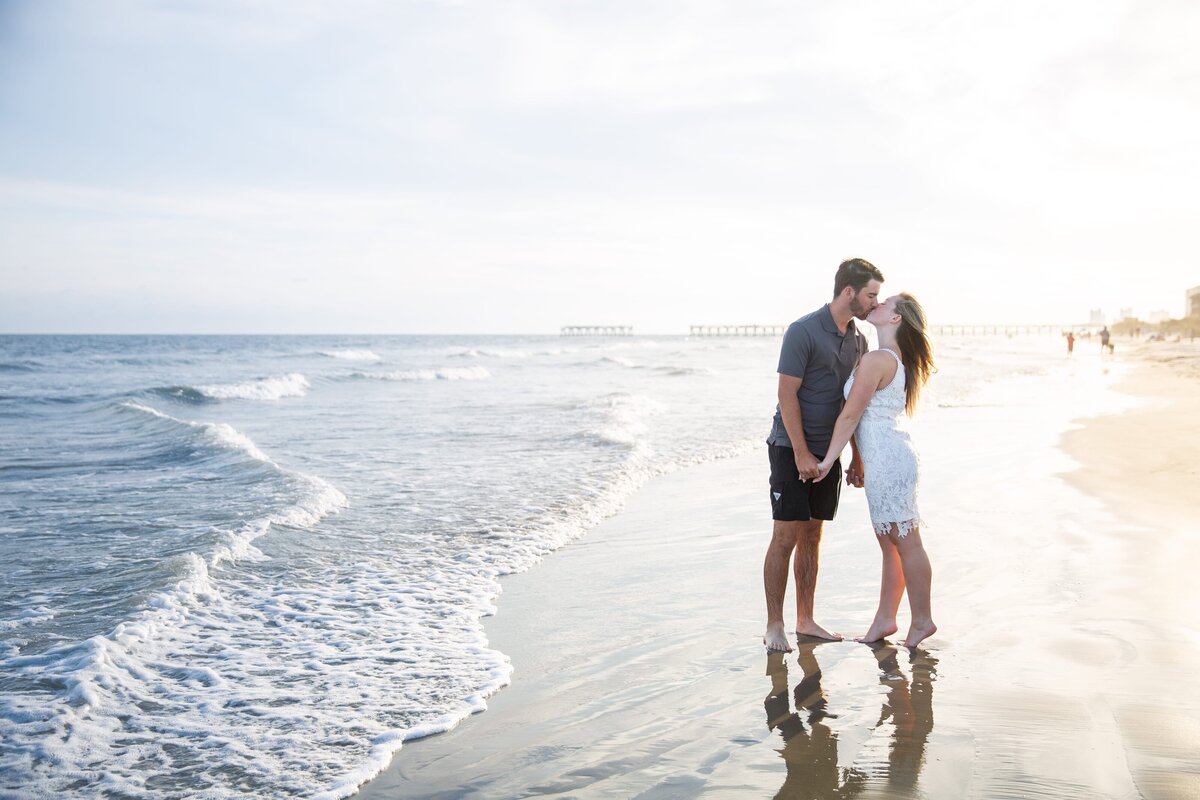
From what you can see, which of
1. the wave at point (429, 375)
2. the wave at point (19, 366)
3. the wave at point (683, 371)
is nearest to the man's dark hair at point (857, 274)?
the wave at point (683, 371)

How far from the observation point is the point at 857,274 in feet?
15.5

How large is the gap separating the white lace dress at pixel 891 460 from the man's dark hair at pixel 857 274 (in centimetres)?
41

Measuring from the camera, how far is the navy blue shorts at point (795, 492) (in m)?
4.83

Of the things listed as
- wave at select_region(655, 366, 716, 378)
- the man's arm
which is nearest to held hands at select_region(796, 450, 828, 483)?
the man's arm

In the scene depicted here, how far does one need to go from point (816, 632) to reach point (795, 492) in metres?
0.85

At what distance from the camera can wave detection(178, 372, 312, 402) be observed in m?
27.1

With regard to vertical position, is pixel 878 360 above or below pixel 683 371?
above

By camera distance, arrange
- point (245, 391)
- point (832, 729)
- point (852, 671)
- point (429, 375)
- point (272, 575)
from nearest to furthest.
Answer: point (832, 729)
point (852, 671)
point (272, 575)
point (245, 391)
point (429, 375)

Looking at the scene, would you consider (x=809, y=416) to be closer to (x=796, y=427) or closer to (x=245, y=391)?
(x=796, y=427)

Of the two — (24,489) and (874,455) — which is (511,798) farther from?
(24,489)

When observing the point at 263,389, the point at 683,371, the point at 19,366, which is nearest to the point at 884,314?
the point at 263,389

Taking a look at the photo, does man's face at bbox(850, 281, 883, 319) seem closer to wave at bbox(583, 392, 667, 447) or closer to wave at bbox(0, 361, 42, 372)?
wave at bbox(583, 392, 667, 447)

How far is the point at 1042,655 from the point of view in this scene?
14.8 feet

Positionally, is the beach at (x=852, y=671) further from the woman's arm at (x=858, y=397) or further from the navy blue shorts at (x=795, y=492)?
the woman's arm at (x=858, y=397)
